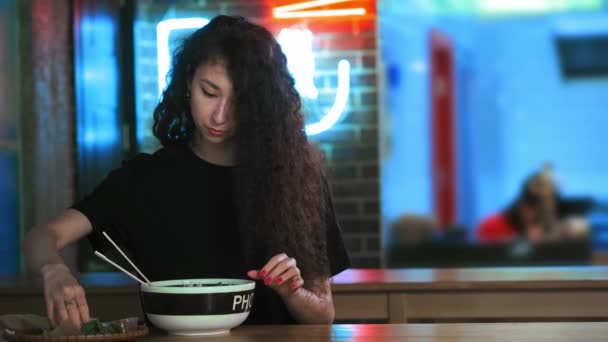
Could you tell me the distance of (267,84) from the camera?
2.16 metres

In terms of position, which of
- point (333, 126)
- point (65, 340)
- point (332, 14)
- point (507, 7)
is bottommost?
point (65, 340)

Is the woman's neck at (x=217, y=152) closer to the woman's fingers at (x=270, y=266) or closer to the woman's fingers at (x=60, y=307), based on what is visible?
the woman's fingers at (x=270, y=266)

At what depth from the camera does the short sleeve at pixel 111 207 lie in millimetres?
2211

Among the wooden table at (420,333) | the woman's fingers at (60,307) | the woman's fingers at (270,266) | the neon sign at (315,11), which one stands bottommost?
the wooden table at (420,333)

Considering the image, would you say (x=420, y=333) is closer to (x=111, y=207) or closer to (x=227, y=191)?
(x=227, y=191)

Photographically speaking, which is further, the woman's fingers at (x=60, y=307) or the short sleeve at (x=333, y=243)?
the short sleeve at (x=333, y=243)

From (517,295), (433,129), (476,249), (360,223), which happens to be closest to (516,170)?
(433,129)

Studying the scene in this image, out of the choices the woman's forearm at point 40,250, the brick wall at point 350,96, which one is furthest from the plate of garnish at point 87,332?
the brick wall at point 350,96

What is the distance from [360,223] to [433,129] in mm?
7080

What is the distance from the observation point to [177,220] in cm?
223

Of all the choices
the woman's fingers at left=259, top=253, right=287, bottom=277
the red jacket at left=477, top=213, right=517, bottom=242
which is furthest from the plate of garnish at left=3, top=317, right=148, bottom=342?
the red jacket at left=477, top=213, right=517, bottom=242

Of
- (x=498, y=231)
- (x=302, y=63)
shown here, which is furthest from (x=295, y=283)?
(x=498, y=231)

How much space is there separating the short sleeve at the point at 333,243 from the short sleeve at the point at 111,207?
0.41 metres

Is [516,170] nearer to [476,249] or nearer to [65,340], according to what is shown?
[476,249]
